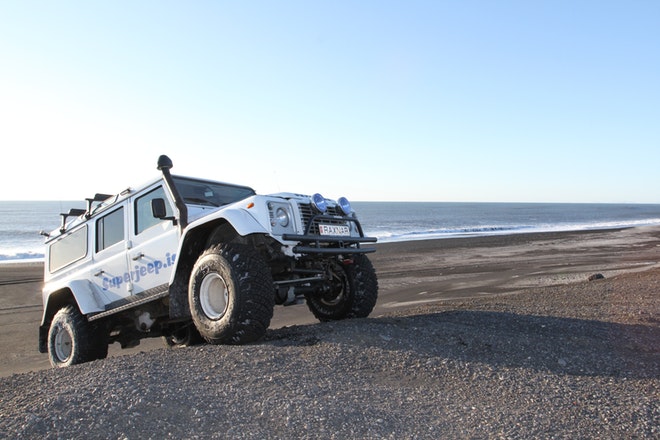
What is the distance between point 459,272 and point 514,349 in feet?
37.0

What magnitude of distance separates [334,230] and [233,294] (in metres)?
1.52

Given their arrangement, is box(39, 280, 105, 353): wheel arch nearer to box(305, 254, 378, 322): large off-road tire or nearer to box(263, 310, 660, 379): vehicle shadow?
box(263, 310, 660, 379): vehicle shadow

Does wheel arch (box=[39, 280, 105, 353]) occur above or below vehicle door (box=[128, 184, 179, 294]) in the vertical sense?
below

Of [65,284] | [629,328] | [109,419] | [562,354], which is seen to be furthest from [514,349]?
[65,284]

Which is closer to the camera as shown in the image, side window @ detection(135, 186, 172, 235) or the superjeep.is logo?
the superjeep.is logo

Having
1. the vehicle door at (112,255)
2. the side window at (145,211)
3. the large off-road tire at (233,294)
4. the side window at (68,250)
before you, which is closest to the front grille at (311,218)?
the large off-road tire at (233,294)

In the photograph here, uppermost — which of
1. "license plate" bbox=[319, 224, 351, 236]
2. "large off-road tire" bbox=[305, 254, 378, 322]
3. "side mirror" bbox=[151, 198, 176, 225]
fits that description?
"side mirror" bbox=[151, 198, 176, 225]

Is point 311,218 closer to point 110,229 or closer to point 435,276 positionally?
point 110,229

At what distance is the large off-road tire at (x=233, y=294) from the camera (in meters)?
4.68

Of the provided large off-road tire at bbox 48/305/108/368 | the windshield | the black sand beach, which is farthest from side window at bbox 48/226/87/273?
the windshield

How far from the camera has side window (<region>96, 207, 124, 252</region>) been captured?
637 centimetres

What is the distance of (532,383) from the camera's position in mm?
3805

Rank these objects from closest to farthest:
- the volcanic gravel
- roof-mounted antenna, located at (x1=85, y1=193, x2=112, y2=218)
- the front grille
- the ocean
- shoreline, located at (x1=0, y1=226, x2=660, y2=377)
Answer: the volcanic gravel → the front grille → roof-mounted antenna, located at (x1=85, y1=193, x2=112, y2=218) → shoreline, located at (x1=0, y1=226, x2=660, y2=377) → the ocean

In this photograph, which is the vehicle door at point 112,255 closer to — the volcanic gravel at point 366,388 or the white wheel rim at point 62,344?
the white wheel rim at point 62,344
